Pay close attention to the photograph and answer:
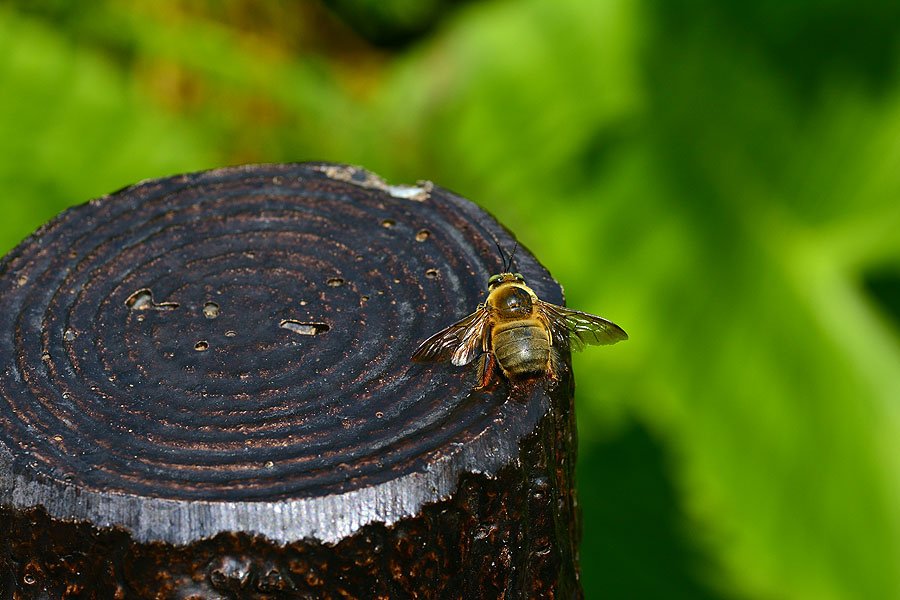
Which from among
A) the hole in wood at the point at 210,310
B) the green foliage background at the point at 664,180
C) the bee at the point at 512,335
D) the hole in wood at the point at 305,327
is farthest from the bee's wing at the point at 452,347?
the green foliage background at the point at 664,180

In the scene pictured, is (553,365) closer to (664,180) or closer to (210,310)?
(210,310)

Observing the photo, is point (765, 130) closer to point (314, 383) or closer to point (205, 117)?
point (205, 117)

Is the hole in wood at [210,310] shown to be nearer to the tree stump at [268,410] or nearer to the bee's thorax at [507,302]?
the tree stump at [268,410]

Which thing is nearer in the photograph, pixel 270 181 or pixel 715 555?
pixel 270 181

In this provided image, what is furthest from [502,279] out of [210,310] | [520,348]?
[210,310]

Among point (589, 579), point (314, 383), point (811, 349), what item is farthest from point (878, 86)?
point (314, 383)

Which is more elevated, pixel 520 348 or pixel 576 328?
pixel 576 328
